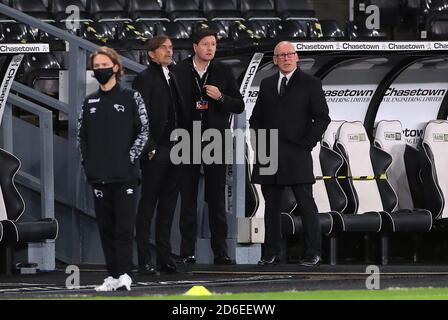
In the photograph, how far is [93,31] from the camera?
17578 millimetres

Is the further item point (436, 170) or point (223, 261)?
point (436, 170)

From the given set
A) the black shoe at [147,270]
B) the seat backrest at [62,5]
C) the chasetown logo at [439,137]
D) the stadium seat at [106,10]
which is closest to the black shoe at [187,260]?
the black shoe at [147,270]

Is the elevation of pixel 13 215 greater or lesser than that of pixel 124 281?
greater

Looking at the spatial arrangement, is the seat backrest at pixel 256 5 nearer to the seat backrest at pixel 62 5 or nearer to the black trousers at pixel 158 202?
the seat backrest at pixel 62 5

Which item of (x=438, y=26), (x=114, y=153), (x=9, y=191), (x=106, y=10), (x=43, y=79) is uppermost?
(x=106, y=10)

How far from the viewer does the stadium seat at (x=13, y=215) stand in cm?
1291

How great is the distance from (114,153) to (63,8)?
802 centimetres

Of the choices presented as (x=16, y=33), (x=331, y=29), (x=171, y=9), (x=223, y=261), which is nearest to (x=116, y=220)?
(x=223, y=261)

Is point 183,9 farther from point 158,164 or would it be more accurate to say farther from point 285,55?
point 158,164

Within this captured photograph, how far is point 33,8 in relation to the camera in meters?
18.6

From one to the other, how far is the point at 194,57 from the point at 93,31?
476 cm

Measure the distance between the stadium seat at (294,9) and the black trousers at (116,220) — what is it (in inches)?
327

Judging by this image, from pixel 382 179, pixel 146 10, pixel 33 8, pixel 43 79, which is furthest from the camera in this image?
pixel 146 10

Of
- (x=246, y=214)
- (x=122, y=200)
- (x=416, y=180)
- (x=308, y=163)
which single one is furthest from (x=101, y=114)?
(x=416, y=180)
